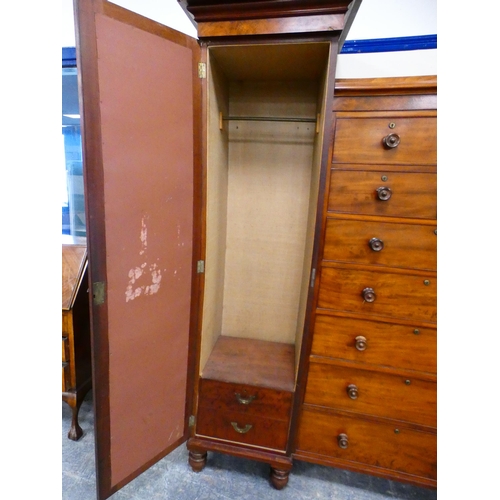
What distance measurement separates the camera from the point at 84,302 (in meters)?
1.48

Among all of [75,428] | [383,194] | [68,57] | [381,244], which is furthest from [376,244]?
[68,57]

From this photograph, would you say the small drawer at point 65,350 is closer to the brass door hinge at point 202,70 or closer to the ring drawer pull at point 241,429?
the ring drawer pull at point 241,429

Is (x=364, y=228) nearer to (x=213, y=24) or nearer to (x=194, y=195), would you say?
(x=194, y=195)

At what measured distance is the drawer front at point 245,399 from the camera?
1263mm

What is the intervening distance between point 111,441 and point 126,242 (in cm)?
74

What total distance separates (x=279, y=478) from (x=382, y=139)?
1.52 m

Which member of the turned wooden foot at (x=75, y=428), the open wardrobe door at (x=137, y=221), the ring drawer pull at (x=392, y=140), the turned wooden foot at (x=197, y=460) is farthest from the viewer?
the turned wooden foot at (x=75, y=428)

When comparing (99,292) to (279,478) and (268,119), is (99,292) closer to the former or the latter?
(268,119)

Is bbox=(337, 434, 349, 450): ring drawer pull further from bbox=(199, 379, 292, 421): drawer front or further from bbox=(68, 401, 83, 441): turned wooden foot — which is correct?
bbox=(68, 401, 83, 441): turned wooden foot

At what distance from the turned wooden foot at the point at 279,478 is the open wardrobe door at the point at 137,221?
1.67 ft

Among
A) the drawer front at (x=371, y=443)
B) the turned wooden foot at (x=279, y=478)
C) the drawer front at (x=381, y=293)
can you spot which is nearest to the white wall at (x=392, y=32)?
the drawer front at (x=381, y=293)

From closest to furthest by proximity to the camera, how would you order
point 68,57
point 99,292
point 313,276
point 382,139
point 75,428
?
point 99,292, point 382,139, point 313,276, point 75,428, point 68,57

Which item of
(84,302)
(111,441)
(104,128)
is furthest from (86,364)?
(104,128)

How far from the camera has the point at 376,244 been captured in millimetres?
1068
